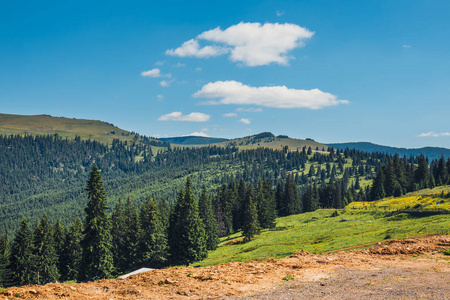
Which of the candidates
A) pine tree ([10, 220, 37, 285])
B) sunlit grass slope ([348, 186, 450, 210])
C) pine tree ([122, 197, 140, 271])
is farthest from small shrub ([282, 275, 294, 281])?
pine tree ([10, 220, 37, 285])

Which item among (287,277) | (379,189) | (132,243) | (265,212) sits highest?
(287,277)

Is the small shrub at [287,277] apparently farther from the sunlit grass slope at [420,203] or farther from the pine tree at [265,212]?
the pine tree at [265,212]

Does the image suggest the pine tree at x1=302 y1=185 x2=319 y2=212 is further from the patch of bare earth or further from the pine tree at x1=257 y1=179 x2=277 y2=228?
the patch of bare earth

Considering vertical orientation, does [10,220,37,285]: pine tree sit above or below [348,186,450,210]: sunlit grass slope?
below

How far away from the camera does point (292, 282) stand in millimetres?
19328

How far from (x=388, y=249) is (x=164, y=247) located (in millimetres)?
51752

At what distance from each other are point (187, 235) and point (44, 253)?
103ft

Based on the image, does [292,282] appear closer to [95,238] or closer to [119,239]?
[95,238]

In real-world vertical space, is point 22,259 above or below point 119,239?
below

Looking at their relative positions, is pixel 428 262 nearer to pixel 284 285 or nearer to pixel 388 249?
pixel 388 249

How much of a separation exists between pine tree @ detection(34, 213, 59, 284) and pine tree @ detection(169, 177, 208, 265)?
26.3 m

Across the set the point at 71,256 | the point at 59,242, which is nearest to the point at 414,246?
the point at 71,256

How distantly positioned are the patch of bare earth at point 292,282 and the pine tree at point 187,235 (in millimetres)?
37477

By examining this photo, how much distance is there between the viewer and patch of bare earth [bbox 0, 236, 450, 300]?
1644cm
